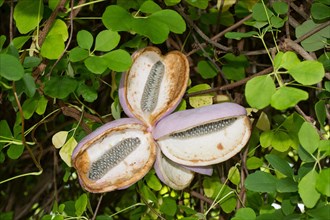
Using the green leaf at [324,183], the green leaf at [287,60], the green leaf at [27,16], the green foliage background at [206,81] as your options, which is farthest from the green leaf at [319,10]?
the green leaf at [27,16]

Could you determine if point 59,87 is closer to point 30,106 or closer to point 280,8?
point 30,106

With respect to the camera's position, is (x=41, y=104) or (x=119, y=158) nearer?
(x=119, y=158)

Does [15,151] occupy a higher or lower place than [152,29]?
lower

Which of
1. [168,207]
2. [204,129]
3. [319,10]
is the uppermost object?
[319,10]

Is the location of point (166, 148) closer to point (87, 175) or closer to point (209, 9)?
point (87, 175)

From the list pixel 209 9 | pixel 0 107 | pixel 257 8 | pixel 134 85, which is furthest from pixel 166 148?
pixel 0 107

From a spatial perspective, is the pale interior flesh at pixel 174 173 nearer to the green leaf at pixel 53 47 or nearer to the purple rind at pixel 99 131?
the purple rind at pixel 99 131

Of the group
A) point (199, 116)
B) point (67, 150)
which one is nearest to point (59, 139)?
point (67, 150)

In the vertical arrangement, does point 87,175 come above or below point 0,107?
above
